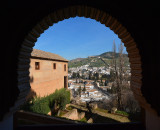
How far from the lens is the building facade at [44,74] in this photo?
403 inches

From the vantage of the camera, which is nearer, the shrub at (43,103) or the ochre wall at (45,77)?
the shrub at (43,103)

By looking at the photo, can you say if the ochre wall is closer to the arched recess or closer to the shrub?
the shrub

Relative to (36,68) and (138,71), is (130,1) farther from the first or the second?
(36,68)

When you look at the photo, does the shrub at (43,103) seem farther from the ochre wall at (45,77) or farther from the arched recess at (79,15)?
the arched recess at (79,15)

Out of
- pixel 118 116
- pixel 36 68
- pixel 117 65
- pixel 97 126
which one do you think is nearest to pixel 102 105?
pixel 118 116

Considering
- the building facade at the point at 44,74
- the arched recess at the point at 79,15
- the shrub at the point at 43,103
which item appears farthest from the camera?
the building facade at the point at 44,74

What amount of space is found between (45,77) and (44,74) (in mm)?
424

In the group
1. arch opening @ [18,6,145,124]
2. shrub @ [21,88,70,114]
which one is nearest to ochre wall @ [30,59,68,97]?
shrub @ [21,88,70,114]

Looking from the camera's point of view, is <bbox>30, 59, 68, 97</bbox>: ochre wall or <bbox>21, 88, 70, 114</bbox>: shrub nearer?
<bbox>21, 88, 70, 114</bbox>: shrub

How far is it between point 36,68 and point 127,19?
10.6 metres

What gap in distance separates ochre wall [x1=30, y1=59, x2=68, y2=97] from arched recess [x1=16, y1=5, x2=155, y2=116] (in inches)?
345

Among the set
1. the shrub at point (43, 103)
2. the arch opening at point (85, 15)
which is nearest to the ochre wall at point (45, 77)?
the shrub at point (43, 103)

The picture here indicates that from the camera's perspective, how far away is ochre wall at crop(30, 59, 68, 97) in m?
10.3

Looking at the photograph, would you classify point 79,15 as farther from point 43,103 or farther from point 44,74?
point 44,74
